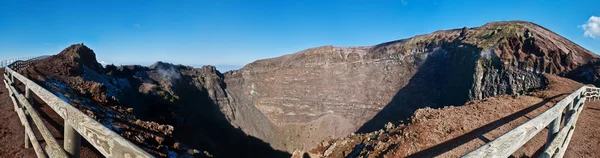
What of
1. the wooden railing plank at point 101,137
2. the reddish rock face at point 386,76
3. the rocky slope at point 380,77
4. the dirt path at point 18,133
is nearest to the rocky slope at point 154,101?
the dirt path at point 18,133

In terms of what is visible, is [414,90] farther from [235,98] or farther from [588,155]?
[588,155]

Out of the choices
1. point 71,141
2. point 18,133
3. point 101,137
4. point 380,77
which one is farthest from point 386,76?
point 101,137

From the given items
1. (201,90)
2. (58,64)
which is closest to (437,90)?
(201,90)

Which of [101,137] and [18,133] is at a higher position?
[101,137]

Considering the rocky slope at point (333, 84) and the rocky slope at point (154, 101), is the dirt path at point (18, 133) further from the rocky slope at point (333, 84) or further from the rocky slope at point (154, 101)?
A: the rocky slope at point (333, 84)

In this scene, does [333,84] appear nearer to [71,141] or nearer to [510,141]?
[510,141]

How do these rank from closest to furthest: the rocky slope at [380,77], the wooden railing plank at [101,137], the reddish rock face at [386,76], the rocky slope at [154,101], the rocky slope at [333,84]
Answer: the wooden railing plank at [101,137]
the rocky slope at [154,101]
the rocky slope at [333,84]
the reddish rock face at [386,76]
the rocky slope at [380,77]
